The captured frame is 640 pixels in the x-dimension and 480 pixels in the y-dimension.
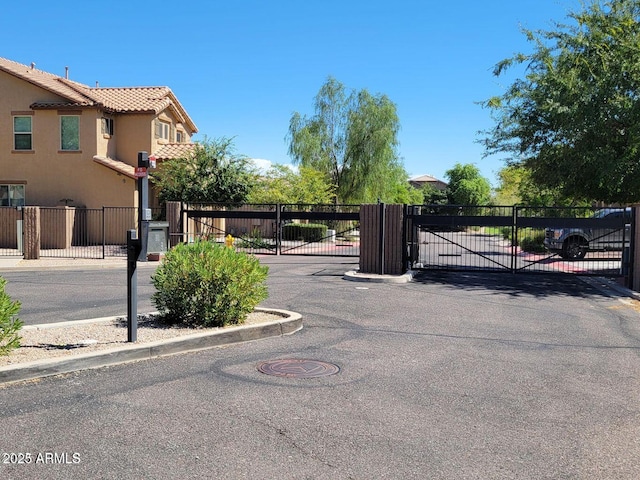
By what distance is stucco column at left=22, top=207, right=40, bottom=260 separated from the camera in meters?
20.9

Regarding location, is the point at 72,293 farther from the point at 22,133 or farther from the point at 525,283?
the point at 22,133

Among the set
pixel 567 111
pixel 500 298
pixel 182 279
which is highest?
pixel 567 111

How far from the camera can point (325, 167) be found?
42469 millimetres

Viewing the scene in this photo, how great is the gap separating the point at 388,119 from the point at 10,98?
23.0 metres

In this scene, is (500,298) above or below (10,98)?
below

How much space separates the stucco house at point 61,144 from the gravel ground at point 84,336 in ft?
62.7

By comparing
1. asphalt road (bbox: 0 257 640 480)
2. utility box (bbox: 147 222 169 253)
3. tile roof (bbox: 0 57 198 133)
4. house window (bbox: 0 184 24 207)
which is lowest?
asphalt road (bbox: 0 257 640 480)

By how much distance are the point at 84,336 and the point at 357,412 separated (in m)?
4.14

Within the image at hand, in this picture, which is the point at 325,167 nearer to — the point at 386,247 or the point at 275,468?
the point at 386,247

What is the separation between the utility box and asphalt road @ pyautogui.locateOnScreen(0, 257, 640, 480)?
137 centimetres

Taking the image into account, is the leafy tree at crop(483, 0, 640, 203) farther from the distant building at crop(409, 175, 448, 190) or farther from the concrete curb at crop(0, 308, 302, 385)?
the distant building at crop(409, 175, 448, 190)

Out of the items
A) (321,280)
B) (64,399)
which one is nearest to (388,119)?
(321,280)

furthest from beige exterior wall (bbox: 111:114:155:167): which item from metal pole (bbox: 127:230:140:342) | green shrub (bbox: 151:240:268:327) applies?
metal pole (bbox: 127:230:140:342)

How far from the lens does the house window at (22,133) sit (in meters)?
28.0
